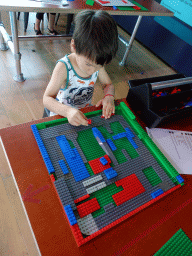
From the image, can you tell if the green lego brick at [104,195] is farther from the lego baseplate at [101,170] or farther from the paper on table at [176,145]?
the paper on table at [176,145]

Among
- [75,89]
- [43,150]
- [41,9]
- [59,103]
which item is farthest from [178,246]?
[41,9]

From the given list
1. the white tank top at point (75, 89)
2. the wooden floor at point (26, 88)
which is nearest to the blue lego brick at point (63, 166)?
the white tank top at point (75, 89)

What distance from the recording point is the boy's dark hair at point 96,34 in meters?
0.62

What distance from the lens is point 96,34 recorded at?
616 mm

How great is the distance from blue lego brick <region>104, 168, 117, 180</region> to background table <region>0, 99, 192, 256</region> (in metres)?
0.13

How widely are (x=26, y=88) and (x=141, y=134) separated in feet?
4.86

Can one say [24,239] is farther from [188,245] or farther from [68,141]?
[188,245]

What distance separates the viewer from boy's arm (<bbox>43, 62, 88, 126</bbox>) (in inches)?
25.6

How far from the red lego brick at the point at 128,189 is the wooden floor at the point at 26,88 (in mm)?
757

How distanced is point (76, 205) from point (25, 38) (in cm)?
202

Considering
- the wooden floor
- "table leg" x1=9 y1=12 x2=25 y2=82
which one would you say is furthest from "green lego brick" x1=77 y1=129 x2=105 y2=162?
"table leg" x1=9 y1=12 x2=25 y2=82

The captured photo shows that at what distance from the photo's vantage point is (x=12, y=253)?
940 mm

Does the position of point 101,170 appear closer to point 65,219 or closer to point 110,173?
point 110,173

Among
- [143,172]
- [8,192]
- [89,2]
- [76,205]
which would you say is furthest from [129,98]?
[89,2]
